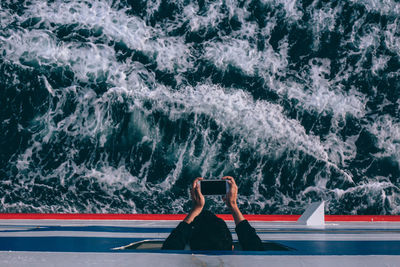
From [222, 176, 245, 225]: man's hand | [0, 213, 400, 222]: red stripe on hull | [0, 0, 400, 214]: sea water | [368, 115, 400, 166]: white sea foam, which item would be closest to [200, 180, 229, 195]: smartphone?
[222, 176, 245, 225]: man's hand

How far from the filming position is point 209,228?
2.90 meters

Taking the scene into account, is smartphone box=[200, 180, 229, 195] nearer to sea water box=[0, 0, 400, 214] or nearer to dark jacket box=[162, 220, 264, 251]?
dark jacket box=[162, 220, 264, 251]

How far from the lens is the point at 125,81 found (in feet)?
44.4

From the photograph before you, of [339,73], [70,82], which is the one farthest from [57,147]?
[339,73]

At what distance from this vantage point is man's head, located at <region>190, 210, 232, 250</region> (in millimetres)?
2830

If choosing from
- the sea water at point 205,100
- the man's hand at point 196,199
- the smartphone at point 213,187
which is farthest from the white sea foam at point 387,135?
the man's hand at point 196,199

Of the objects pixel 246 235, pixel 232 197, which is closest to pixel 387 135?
pixel 246 235

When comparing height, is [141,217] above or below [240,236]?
below

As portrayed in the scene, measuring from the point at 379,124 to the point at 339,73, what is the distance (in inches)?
73.5

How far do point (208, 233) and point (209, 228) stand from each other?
60 millimetres

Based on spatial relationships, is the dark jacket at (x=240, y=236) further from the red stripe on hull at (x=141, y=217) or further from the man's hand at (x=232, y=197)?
the red stripe on hull at (x=141, y=217)

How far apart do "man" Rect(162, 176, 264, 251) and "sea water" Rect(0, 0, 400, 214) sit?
1002 cm

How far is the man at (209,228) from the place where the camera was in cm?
275

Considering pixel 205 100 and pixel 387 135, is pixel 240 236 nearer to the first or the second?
pixel 205 100
